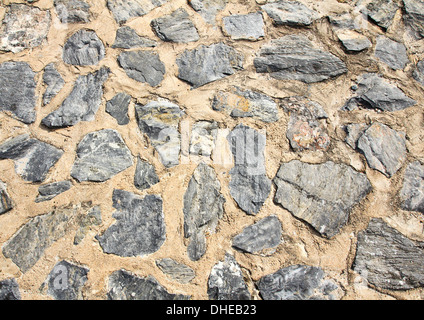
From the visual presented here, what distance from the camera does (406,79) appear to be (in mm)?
2490

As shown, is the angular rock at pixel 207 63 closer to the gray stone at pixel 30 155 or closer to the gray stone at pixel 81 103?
the gray stone at pixel 81 103

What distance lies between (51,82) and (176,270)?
1.35 m

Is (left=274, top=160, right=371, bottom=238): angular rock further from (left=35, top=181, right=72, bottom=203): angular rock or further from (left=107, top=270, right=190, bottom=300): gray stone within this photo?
(left=35, top=181, right=72, bottom=203): angular rock

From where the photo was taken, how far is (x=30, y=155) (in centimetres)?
219

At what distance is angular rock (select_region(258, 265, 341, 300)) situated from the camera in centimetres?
204

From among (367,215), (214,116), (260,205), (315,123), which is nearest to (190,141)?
(214,116)

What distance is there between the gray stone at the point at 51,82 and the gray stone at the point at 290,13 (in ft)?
4.64

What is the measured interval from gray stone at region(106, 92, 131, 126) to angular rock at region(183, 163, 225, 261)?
1.77 ft

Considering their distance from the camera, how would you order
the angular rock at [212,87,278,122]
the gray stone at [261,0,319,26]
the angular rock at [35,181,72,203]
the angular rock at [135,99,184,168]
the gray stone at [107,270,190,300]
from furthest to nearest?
the gray stone at [261,0,319,26] < the angular rock at [212,87,278,122] < the angular rock at [135,99,184,168] < the angular rock at [35,181,72,203] < the gray stone at [107,270,190,300]

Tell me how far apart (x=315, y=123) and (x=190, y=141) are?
78 cm

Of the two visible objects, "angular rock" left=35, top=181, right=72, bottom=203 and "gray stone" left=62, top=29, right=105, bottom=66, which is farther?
"gray stone" left=62, top=29, right=105, bottom=66

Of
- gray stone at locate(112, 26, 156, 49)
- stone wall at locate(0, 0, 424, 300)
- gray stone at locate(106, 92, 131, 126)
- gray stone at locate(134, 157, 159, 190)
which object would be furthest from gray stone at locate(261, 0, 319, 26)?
gray stone at locate(134, 157, 159, 190)

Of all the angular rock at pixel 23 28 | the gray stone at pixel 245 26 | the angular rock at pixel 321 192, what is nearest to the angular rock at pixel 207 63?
the gray stone at pixel 245 26

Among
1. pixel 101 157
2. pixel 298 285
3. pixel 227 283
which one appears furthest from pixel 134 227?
pixel 298 285
